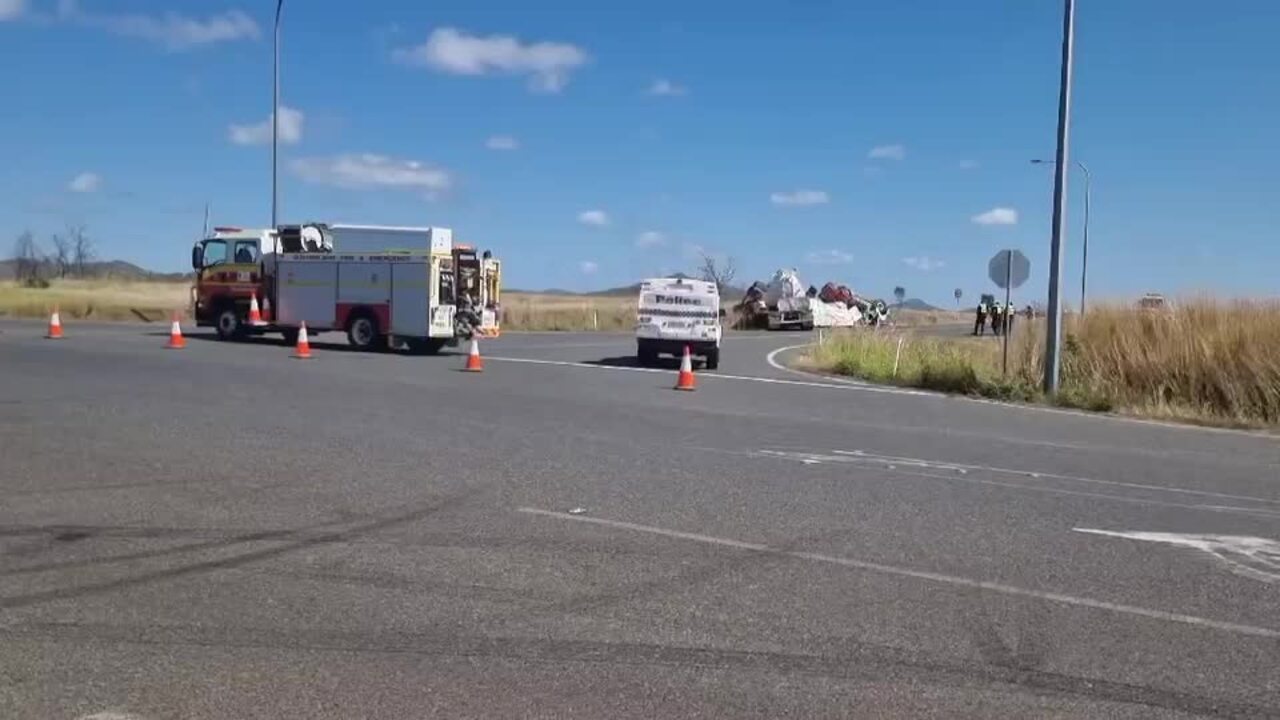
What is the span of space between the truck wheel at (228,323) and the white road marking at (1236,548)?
27.6 m

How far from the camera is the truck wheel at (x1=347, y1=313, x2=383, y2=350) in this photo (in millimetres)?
31233

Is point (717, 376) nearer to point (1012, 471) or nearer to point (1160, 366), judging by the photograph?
point (1160, 366)

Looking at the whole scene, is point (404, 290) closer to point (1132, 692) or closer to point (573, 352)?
point (573, 352)

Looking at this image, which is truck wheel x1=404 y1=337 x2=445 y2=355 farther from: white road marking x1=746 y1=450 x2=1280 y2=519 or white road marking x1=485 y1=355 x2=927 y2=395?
white road marking x1=746 y1=450 x2=1280 y2=519

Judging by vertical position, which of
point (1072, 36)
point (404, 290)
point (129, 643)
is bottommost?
point (129, 643)

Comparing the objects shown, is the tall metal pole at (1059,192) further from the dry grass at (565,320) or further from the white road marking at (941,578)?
the dry grass at (565,320)

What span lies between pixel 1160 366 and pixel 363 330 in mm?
18130

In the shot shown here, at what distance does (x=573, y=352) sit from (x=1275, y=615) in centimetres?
2936

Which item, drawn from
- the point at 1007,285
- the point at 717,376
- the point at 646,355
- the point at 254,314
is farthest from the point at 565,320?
the point at 1007,285

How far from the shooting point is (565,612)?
6.97 m

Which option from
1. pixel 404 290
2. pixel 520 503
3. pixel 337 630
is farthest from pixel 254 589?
pixel 404 290

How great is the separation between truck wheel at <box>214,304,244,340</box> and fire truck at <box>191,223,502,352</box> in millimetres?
26

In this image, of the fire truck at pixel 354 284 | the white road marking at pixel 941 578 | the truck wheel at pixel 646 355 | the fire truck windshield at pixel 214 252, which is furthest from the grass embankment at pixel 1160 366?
the fire truck windshield at pixel 214 252

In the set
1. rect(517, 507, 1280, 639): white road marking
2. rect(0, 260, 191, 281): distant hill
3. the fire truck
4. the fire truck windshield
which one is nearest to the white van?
the fire truck
